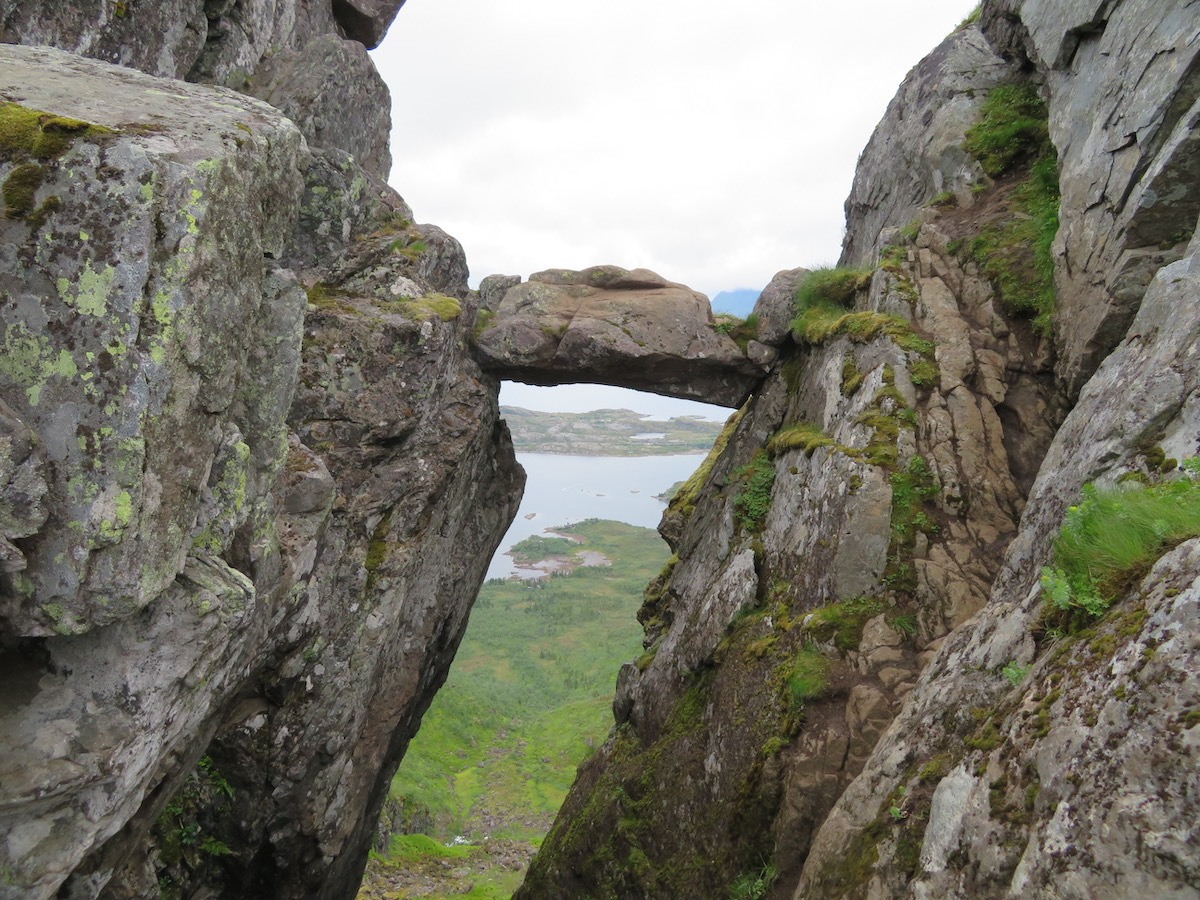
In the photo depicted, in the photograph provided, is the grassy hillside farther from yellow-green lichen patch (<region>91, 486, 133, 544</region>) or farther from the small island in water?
the small island in water

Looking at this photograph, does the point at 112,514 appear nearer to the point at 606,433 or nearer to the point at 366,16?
the point at 366,16

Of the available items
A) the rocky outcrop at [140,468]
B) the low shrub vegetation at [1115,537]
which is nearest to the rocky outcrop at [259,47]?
the rocky outcrop at [140,468]

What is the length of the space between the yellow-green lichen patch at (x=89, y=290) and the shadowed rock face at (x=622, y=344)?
36.4 feet

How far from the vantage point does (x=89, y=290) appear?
5.97 m

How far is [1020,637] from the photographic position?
644 cm

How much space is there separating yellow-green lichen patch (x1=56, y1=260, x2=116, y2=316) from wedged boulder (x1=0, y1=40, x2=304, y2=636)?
1 cm

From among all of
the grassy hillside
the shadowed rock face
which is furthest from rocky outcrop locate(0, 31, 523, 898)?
the grassy hillside

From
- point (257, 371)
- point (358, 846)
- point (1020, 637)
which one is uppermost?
point (257, 371)

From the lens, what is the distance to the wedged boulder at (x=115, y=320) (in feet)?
19.1

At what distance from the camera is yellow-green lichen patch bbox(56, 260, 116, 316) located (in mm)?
5910

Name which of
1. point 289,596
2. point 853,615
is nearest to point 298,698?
point 289,596

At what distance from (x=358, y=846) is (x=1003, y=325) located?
60.4ft

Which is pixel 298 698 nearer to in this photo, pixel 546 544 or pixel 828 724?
pixel 828 724

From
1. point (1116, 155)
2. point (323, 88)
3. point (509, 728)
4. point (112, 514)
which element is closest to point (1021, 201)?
point (1116, 155)
